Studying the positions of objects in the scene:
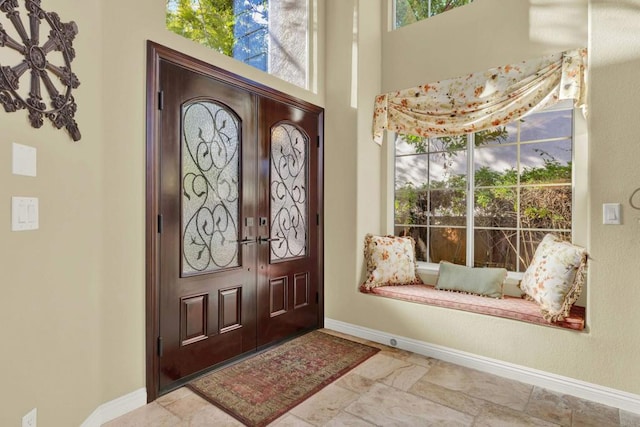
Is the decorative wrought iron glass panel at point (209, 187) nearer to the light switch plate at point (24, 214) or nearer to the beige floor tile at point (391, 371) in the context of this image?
the light switch plate at point (24, 214)

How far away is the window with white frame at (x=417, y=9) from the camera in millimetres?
3238

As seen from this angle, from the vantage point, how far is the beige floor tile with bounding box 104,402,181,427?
6.09ft

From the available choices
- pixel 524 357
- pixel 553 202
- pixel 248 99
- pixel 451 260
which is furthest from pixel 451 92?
pixel 524 357

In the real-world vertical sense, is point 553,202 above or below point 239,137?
below

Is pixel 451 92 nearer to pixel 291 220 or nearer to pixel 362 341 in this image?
pixel 291 220

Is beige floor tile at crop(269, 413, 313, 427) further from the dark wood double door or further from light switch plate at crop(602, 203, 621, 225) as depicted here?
light switch plate at crop(602, 203, 621, 225)

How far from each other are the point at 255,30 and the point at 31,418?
2926mm

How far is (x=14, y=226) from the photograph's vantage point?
1.28 m

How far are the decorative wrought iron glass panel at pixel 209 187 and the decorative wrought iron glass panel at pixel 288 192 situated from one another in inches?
16.5

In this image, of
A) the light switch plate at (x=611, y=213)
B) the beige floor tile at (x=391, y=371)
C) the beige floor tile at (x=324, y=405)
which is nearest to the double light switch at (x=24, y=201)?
the beige floor tile at (x=324, y=405)

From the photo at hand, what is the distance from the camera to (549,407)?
6.68 ft

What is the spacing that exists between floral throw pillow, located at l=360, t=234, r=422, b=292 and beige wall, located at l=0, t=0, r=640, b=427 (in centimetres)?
12

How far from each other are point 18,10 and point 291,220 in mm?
2211

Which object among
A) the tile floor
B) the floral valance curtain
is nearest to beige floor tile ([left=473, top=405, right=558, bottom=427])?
the tile floor
